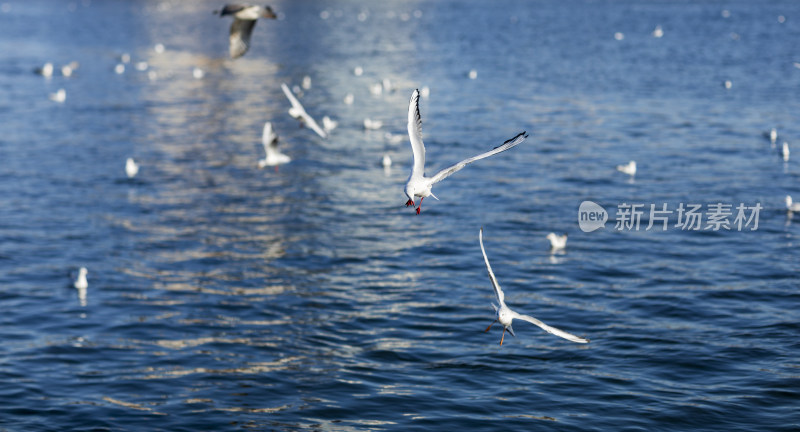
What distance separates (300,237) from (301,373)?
32.6 feet

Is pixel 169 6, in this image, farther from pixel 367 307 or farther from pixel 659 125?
pixel 367 307

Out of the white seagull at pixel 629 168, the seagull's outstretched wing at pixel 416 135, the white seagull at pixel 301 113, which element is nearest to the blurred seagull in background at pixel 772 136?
the white seagull at pixel 629 168

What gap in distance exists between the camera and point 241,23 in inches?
797

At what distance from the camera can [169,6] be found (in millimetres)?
178625

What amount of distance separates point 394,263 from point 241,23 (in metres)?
8.30

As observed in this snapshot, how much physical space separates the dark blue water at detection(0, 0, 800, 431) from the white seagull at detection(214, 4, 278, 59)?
6.32 m

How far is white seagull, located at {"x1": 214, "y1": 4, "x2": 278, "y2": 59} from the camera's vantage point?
62.4 feet

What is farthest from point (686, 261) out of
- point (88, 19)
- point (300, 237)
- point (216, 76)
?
point (88, 19)

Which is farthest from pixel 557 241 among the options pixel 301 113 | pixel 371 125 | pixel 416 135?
pixel 371 125

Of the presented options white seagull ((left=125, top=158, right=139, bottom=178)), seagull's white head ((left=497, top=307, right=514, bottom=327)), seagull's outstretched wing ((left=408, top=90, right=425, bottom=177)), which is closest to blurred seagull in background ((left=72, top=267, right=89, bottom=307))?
white seagull ((left=125, top=158, right=139, bottom=178))

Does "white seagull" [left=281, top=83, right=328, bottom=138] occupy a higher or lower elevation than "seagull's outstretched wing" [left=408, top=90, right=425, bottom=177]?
higher

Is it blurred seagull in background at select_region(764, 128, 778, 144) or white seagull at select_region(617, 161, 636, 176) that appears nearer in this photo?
white seagull at select_region(617, 161, 636, 176)

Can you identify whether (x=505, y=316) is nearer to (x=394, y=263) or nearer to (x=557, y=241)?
(x=394, y=263)

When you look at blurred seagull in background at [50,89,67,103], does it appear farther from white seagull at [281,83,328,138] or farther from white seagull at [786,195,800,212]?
white seagull at [786,195,800,212]
